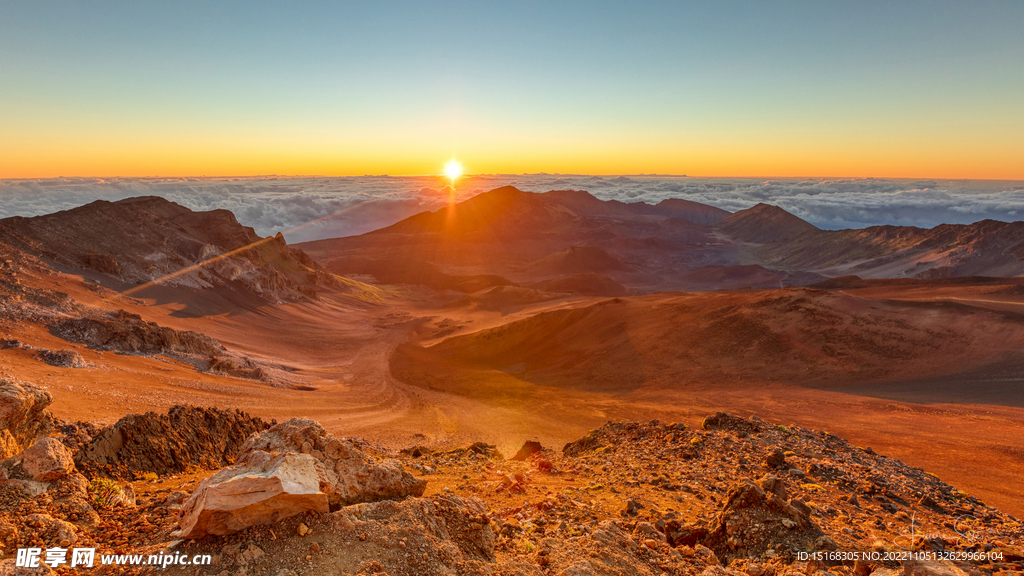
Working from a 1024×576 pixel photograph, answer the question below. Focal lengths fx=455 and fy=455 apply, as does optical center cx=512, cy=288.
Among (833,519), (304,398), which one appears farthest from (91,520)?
(304,398)

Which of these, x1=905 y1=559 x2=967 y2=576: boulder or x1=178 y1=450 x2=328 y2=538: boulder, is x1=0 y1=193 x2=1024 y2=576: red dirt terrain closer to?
x1=178 y1=450 x2=328 y2=538: boulder

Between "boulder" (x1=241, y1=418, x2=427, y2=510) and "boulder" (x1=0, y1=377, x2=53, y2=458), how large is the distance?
10.4 ft

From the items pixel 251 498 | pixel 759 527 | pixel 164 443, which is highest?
pixel 251 498

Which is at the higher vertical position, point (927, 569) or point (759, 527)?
point (927, 569)

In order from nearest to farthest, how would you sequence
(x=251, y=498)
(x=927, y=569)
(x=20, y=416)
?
(x=251, y=498)
(x=927, y=569)
(x=20, y=416)

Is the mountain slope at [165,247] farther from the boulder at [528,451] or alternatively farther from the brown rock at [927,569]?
the brown rock at [927,569]

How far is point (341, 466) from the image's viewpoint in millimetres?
4898

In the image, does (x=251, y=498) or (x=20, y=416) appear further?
(x=20, y=416)

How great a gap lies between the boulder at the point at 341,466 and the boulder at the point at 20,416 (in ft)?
10.4

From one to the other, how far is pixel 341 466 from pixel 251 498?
1.24 metres

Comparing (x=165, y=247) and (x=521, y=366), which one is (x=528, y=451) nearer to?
(x=521, y=366)

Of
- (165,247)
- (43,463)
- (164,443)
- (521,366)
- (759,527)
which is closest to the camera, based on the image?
(43,463)

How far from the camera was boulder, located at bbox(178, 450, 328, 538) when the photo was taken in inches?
143

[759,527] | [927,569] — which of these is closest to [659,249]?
[759,527]
